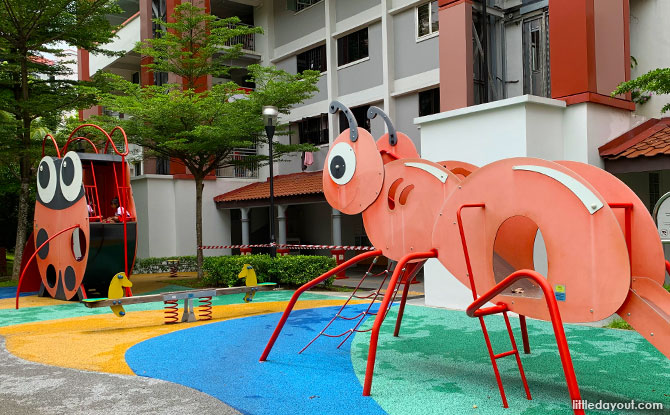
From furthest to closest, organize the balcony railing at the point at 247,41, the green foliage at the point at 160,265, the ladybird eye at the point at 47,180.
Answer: the balcony railing at the point at 247,41 → the green foliage at the point at 160,265 → the ladybird eye at the point at 47,180

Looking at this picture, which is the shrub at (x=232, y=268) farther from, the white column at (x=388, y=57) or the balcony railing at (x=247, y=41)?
the balcony railing at (x=247, y=41)

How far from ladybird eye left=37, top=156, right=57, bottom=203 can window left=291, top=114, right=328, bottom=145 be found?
1061cm

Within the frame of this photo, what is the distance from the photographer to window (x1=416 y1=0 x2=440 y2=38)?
18.4 metres

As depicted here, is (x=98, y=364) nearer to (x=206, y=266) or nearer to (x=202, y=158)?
(x=206, y=266)

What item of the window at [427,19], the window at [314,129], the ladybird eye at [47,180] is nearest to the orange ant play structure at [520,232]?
the ladybird eye at [47,180]

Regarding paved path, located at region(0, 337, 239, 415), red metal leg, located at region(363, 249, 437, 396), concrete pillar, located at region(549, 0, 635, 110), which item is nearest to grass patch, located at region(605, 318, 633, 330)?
concrete pillar, located at region(549, 0, 635, 110)

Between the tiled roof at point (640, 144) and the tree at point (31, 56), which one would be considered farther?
the tree at point (31, 56)

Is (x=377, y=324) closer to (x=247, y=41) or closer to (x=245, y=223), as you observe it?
(x=245, y=223)

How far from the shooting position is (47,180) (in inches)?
533

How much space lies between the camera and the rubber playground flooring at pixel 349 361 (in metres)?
5.25

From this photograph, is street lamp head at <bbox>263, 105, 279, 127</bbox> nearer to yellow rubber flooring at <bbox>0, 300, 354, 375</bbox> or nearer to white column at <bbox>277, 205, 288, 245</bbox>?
yellow rubber flooring at <bbox>0, 300, 354, 375</bbox>

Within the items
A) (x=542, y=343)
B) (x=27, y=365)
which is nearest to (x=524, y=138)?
(x=542, y=343)

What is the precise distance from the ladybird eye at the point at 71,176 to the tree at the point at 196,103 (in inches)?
113

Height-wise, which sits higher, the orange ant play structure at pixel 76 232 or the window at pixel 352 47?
the window at pixel 352 47
